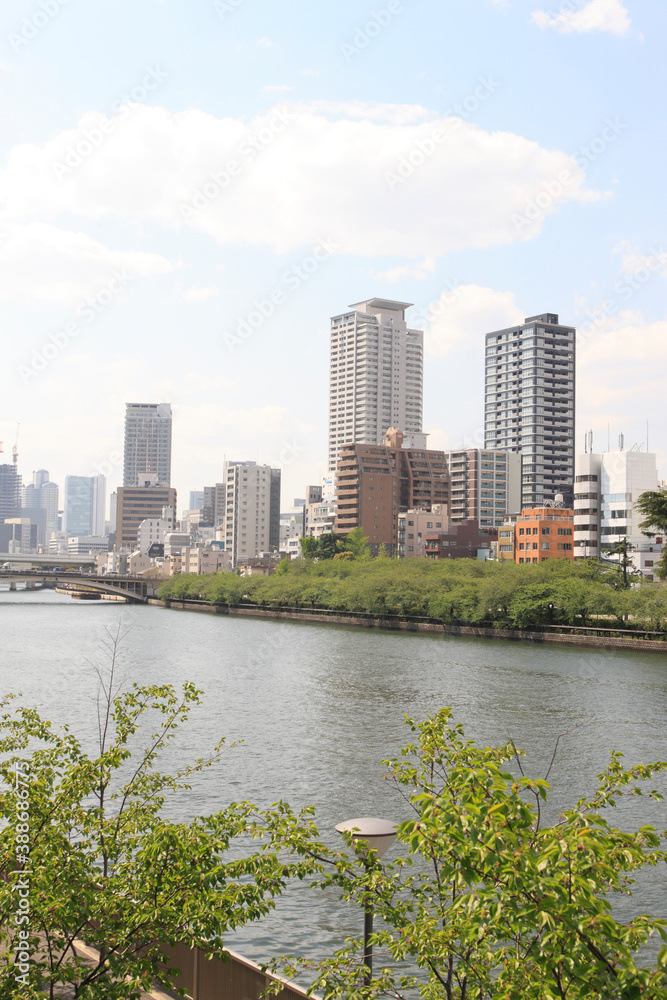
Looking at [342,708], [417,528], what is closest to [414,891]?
[342,708]

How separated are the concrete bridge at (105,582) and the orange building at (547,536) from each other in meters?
54.4

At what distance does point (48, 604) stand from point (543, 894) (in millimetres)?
113216

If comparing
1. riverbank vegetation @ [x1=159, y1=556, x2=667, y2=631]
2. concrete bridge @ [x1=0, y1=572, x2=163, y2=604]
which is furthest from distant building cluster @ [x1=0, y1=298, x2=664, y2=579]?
concrete bridge @ [x1=0, y1=572, x2=163, y2=604]

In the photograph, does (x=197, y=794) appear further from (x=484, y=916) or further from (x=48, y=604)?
(x=48, y=604)

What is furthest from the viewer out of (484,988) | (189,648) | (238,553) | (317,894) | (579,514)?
(238,553)

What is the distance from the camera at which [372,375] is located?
598ft

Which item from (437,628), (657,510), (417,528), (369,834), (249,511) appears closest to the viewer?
(369,834)

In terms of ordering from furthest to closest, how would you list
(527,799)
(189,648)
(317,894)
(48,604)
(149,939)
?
(48,604), (189,648), (527,799), (317,894), (149,939)

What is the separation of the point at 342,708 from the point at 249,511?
139695 mm

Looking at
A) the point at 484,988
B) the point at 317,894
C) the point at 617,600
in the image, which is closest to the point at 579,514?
the point at 617,600

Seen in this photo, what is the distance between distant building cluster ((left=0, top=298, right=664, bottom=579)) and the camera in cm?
7950

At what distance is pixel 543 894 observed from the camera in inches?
152

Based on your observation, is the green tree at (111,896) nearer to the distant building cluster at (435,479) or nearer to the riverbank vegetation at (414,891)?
the riverbank vegetation at (414,891)

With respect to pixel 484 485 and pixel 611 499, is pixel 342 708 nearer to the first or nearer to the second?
pixel 611 499
